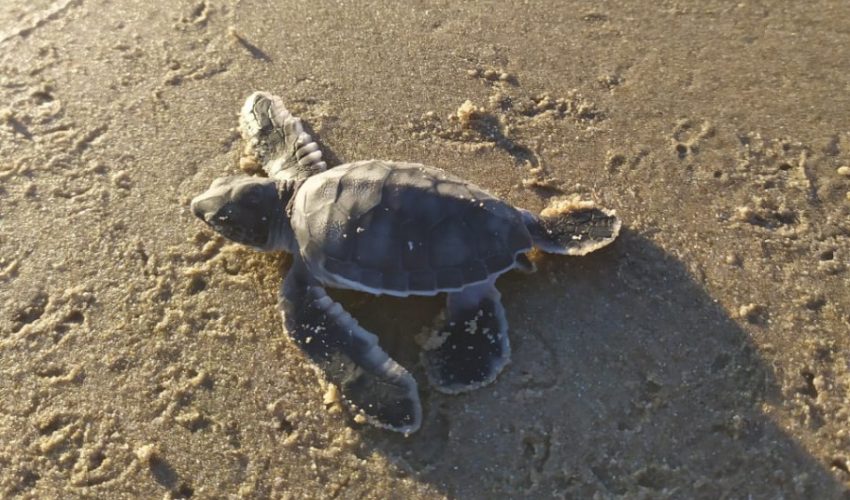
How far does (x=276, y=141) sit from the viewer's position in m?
2.89

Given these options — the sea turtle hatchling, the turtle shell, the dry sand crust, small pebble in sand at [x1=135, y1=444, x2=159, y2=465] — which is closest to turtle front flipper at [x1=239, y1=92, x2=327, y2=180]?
the dry sand crust

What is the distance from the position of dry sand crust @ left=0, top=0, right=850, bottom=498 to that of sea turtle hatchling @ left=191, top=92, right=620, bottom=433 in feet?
0.35

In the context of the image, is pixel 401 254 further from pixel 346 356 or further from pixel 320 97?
pixel 320 97

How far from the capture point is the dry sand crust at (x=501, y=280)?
2.15 meters

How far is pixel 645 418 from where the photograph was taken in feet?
7.11

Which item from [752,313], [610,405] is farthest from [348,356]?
[752,313]

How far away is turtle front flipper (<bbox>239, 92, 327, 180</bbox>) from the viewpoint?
2.78 meters

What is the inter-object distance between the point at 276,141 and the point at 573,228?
1.31 metres

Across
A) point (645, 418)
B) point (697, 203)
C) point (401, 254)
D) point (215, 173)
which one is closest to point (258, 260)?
point (215, 173)

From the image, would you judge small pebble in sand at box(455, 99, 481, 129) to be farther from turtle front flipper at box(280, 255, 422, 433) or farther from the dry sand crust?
turtle front flipper at box(280, 255, 422, 433)

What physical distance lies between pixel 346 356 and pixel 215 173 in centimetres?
111

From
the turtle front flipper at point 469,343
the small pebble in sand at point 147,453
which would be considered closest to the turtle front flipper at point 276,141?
the turtle front flipper at point 469,343

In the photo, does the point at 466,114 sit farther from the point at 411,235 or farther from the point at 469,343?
the point at 469,343

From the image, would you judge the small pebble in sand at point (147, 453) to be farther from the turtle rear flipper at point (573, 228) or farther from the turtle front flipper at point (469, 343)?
the turtle rear flipper at point (573, 228)
